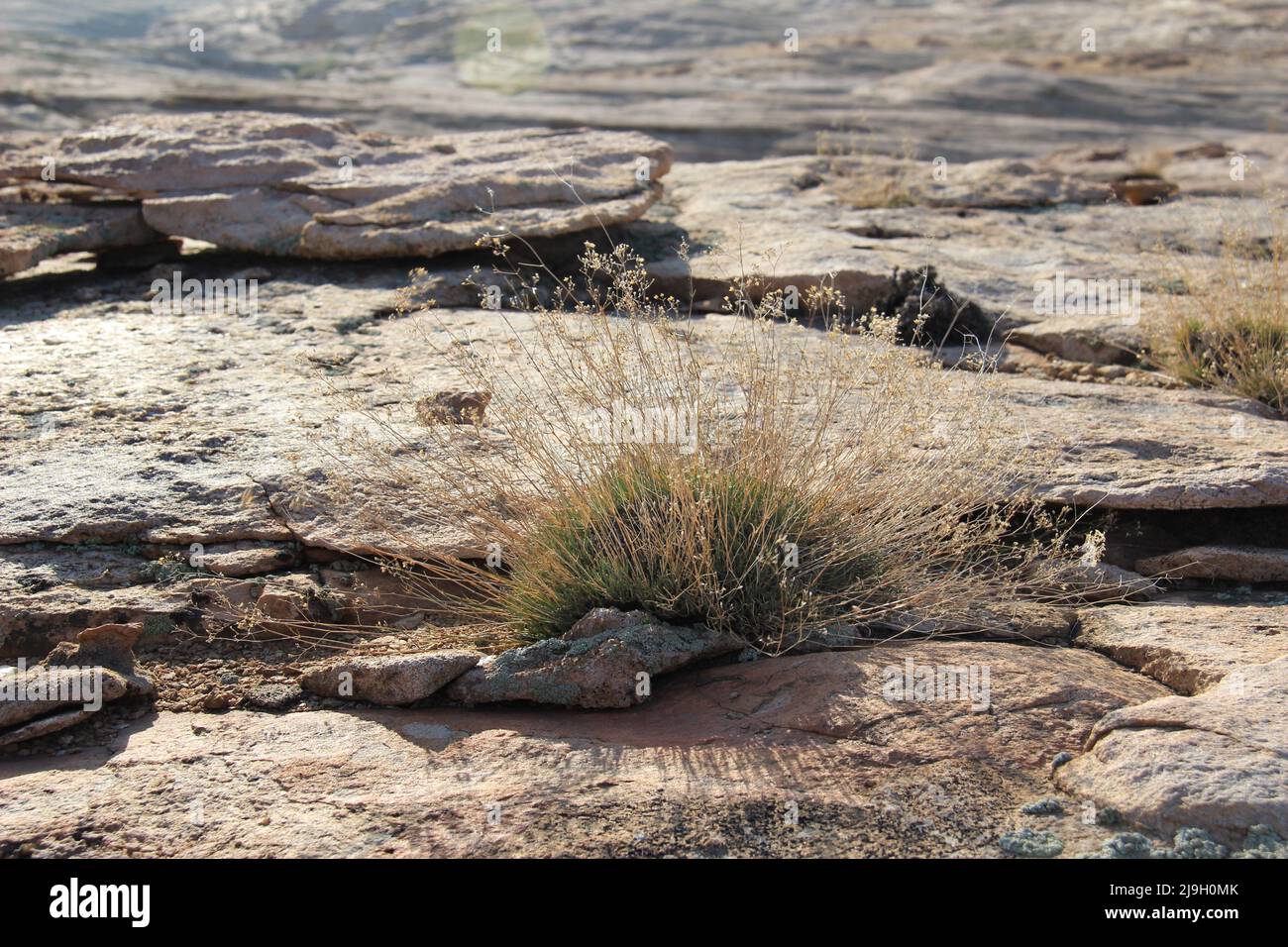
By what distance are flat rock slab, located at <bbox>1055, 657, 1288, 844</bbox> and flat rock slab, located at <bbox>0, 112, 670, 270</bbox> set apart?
3.90 m

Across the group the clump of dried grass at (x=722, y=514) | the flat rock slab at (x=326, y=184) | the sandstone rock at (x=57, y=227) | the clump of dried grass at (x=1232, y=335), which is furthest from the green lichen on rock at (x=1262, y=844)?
the sandstone rock at (x=57, y=227)

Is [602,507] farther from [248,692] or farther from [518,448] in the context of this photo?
[248,692]

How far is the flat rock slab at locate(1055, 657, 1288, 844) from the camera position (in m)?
2.43

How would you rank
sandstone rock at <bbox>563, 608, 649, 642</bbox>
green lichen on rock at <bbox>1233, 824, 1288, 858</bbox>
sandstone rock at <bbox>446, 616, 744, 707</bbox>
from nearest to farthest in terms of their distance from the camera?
1. green lichen on rock at <bbox>1233, 824, 1288, 858</bbox>
2. sandstone rock at <bbox>446, 616, 744, 707</bbox>
3. sandstone rock at <bbox>563, 608, 649, 642</bbox>

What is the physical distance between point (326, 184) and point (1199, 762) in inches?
209

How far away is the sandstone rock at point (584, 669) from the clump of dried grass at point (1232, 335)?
120 inches

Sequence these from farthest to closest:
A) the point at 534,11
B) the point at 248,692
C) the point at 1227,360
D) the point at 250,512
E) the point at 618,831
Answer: the point at 534,11, the point at 1227,360, the point at 250,512, the point at 248,692, the point at 618,831

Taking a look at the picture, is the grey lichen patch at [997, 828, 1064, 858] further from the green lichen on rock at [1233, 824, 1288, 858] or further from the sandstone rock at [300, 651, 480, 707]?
the sandstone rock at [300, 651, 480, 707]

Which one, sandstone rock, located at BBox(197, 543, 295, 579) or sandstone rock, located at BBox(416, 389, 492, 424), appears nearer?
sandstone rock, located at BBox(197, 543, 295, 579)

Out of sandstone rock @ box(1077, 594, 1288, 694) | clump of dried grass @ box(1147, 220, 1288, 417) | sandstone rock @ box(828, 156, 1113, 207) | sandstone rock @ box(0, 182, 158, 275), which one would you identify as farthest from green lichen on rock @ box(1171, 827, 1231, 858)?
sandstone rock @ box(828, 156, 1113, 207)

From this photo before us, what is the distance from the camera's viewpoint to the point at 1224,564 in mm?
3859

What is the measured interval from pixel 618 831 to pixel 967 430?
199 cm

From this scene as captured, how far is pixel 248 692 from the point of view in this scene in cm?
328

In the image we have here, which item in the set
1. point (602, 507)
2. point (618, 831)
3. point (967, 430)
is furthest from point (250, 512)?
point (967, 430)
